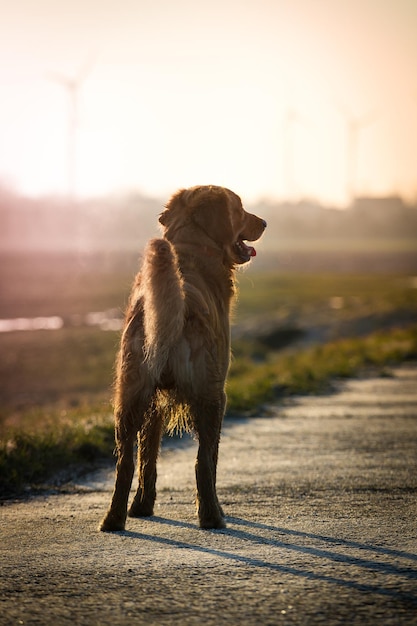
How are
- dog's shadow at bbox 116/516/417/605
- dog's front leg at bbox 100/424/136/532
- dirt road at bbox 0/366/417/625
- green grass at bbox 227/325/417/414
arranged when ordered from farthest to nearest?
1. green grass at bbox 227/325/417/414
2. dog's front leg at bbox 100/424/136/532
3. dog's shadow at bbox 116/516/417/605
4. dirt road at bbox 0/366/417/625

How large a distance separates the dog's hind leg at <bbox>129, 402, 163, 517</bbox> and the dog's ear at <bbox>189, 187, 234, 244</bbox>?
130cm

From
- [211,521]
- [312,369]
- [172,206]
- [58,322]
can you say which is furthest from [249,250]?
[58,322]

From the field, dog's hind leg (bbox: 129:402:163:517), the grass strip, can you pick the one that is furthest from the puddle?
dog's hind leg (bbox: 129:402:163:517)

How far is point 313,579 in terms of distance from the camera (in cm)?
572

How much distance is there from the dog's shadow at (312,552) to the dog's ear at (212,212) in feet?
6.40

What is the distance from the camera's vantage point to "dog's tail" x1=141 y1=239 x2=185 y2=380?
269 inches

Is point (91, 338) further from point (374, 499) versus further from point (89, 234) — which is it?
point (89, 234)

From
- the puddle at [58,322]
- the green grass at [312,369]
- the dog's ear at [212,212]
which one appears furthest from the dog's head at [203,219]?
the puddle at [58,322]

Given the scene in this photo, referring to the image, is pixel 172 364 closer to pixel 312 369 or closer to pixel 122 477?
pixel 122 477

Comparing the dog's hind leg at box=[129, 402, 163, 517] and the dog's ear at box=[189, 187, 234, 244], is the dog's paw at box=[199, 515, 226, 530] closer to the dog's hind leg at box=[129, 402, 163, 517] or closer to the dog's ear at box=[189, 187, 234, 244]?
the dog's hind leg at box=[129, 402, 163, 517]

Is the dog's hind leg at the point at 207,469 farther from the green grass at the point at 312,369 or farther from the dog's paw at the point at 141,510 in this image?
the green grass at the point at 312,369

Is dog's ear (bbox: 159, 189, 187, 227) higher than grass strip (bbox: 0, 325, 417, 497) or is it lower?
higher

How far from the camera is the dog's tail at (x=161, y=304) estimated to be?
6832mm

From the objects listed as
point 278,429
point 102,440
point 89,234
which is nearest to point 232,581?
point 102,440
